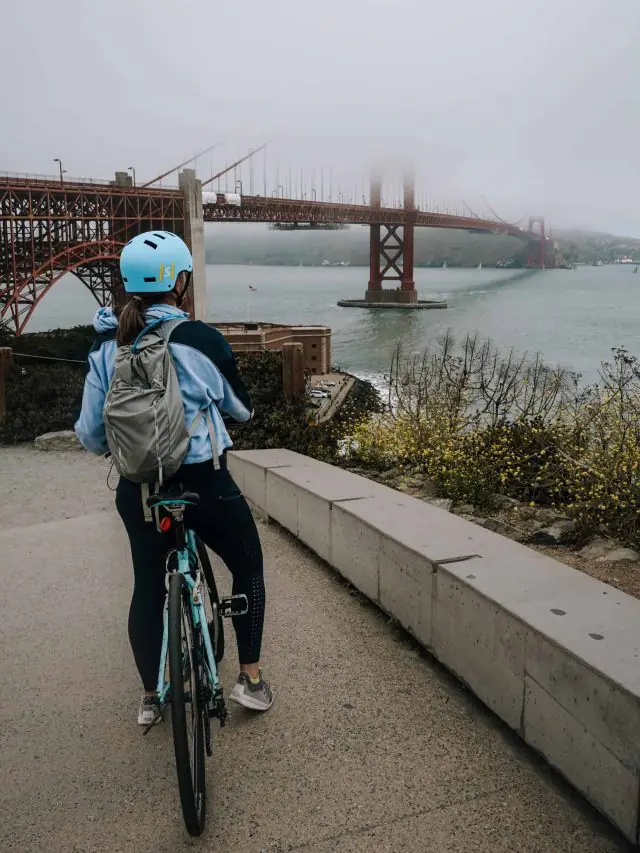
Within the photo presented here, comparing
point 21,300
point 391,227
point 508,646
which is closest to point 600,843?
point 508,646

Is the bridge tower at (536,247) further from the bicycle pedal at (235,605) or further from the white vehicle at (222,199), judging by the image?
the bicycle pedal at (235,605)

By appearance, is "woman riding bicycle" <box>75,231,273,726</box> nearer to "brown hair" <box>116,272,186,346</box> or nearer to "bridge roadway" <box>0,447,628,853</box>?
"brown hair" <box>116,272,186,346</box>

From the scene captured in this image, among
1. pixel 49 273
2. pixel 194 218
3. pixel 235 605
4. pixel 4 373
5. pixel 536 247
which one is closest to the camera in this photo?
pixel 235 605

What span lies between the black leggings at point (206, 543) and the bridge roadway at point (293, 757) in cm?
29

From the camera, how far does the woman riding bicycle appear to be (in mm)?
2215

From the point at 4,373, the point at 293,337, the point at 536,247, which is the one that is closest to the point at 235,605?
the point at 4,373

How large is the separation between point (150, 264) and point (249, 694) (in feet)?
4.46

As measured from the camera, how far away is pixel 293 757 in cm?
245

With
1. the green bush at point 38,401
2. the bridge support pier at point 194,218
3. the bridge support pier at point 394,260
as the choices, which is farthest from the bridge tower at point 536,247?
the green bush at point 38,401

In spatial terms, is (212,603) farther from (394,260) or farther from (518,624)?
(394,260)

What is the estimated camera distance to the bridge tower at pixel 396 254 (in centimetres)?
7142

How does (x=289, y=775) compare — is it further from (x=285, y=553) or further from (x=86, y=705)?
(x=285, y=553)

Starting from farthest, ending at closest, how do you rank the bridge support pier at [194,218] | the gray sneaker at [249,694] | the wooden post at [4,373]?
the bridge support pier at [194,218] → the wooden post at [4,373] → the gray sneaker at [249,694]

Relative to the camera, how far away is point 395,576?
323 cm
